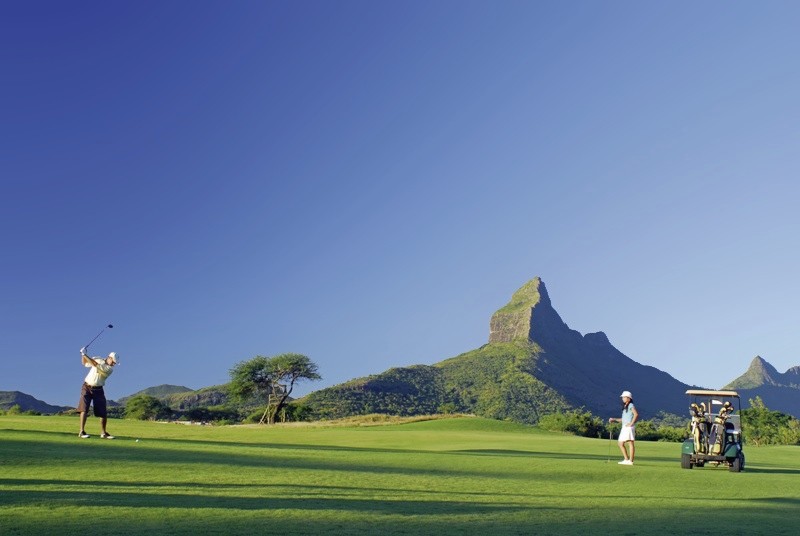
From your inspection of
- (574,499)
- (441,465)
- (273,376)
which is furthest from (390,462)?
(273,376)

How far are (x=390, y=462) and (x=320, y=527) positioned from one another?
439 inches

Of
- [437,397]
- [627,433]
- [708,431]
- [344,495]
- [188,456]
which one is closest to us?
[344,495]

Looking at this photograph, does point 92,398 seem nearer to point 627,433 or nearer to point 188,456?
point 188,456

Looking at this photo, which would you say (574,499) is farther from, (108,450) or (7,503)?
(108,450)

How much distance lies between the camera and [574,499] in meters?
13.8

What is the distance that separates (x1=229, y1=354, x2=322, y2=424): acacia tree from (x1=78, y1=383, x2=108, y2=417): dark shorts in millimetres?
68008

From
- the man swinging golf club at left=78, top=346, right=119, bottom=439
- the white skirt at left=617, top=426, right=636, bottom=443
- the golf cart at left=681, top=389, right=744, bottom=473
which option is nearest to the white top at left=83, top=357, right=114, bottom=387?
the man swinging golf club at left=78, top=346, right=119, bottom=439

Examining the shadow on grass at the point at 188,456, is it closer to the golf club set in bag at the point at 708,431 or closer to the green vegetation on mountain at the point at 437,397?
the golf club set in bag at the point at 708,431

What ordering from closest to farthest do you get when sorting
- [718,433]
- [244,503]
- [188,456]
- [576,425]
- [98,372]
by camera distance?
[244,503], [188,456], [98,372], [718,433], [576,425]

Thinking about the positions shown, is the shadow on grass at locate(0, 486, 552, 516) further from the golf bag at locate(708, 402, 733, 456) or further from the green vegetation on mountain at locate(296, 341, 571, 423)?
the green vegetation on mountain at locate(296, 341, 571, 423)

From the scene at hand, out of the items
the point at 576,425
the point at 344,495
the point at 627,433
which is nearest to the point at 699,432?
the point at 627,433

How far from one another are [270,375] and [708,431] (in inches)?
2869

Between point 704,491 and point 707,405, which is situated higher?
point 707,405

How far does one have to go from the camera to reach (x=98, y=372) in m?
20.9
